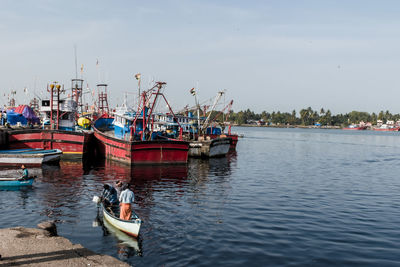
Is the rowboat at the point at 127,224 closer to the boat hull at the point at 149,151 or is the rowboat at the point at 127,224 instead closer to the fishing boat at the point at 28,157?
the boat hull at the point at 149,151

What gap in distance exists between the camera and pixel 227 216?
21672 millimetres

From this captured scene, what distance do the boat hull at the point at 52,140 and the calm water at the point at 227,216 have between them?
561 cm

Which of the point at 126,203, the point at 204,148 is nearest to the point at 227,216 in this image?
the point at 126,203

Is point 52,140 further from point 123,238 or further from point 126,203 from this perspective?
point 123,238

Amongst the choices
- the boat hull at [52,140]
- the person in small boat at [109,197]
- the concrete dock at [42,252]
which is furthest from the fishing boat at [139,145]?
the concrete dock at [42,252]

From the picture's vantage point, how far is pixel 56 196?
2539 centimetres

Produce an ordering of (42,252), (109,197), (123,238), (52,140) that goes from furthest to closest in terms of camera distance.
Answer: (52,140), (109,197), (123,238), (42,252)

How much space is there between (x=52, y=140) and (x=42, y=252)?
32.6 meters

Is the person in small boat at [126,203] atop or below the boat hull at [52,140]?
below

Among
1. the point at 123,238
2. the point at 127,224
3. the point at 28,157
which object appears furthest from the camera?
the point at 28,157

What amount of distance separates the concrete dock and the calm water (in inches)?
70.6

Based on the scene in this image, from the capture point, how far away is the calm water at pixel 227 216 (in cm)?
1553

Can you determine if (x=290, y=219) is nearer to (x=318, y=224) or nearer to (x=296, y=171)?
(x=318, y=224)

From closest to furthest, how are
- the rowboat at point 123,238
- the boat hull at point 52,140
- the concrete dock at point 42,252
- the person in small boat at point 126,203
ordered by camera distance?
1. the concrete dock at point 42,252
2. the rowboat at point 123,238
3. the person in small boat at point 126,203
4. the boat hull at point 52,140
